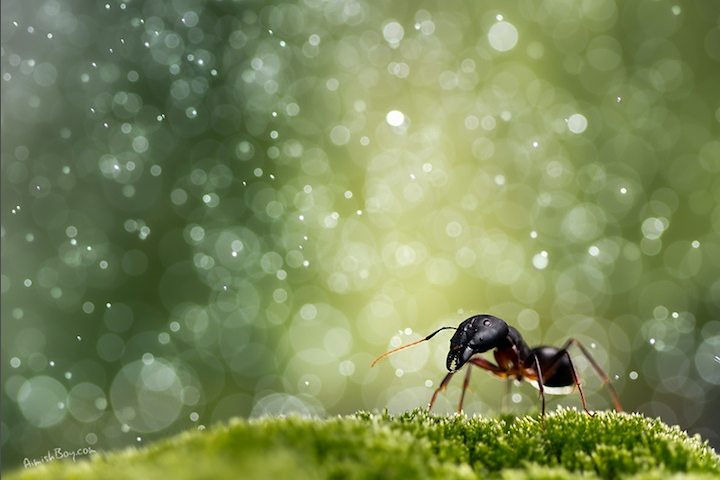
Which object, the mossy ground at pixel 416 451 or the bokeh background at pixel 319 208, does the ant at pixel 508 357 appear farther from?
the bokeh background at pixel 319 208

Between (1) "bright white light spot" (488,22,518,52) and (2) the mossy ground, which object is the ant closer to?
(2) the mossy ground

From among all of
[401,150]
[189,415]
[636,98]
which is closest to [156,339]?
[189,415]

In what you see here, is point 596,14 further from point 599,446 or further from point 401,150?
point 599,446

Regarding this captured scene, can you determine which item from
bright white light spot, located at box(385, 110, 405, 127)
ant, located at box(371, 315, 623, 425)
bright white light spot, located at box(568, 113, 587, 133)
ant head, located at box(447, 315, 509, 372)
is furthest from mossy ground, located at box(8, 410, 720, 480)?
bright white light spot, located at box(385, 110, 405, 127)

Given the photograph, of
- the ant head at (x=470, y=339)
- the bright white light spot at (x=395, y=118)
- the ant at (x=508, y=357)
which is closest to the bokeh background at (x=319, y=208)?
the bright white light spot at (x=395, y=118)

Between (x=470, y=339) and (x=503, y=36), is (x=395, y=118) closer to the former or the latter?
(x=503, y=36)

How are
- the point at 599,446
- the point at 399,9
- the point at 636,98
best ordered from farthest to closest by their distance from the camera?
the point at 399,9 < the point at 636,98 < the point at 599,446

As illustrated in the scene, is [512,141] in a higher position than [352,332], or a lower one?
higher
